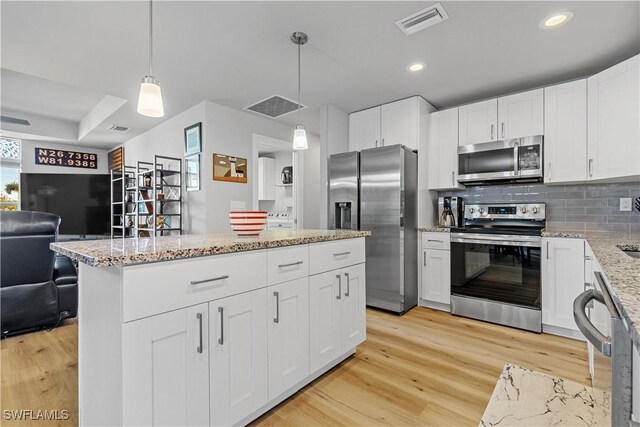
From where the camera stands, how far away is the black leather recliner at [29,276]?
90.0 inches

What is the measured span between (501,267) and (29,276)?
4098mm

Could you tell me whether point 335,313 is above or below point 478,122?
below

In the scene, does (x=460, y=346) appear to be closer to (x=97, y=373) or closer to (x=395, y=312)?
(x=395, y=312)

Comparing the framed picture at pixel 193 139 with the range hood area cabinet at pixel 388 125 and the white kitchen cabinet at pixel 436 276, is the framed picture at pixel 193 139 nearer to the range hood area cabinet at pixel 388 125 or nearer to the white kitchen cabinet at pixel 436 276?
the range hood area cabinet at pixel 388 125

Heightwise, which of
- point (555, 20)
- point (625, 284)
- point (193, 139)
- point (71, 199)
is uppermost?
point (555, 20)

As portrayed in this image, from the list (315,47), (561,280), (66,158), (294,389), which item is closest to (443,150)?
(561,280)

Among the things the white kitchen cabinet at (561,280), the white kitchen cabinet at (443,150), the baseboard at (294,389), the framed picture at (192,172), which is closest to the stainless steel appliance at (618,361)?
the baseboard at (294,389)

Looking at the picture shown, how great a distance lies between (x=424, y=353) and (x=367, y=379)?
607 millimetres

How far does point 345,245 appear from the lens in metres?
2.08

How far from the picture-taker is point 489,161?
3.11m

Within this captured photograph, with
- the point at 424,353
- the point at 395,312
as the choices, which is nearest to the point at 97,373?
the point at 424,353

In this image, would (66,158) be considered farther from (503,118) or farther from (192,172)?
(503,118)

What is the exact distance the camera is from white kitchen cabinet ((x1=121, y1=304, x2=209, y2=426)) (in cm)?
106

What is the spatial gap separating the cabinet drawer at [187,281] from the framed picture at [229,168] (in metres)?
2.44
